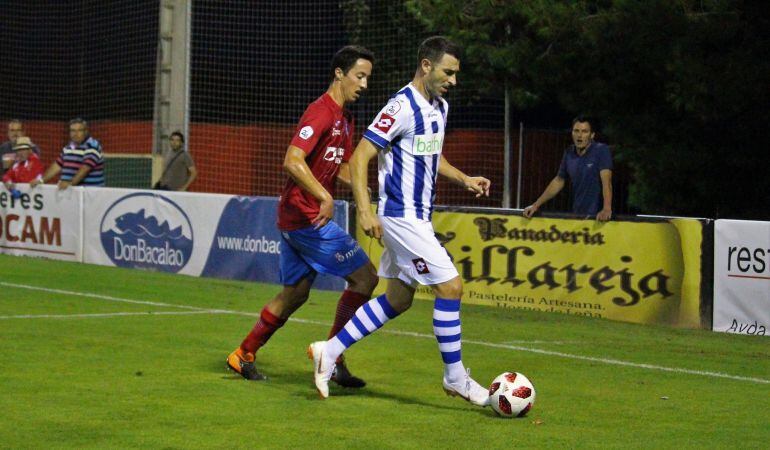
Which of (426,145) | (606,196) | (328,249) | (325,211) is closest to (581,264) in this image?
(606,196)

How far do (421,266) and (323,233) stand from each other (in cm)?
108

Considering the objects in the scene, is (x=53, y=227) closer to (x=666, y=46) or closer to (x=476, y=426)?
(x=666, y=46)

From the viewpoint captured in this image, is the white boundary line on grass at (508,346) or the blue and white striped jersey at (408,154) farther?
the white boundary line on grass at (508,346)

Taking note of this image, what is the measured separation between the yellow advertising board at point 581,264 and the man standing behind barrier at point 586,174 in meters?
0.24

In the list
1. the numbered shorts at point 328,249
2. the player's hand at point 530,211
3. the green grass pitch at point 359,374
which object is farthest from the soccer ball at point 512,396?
the player's hand at point 530,211

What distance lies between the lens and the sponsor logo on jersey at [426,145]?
7855 millimetres

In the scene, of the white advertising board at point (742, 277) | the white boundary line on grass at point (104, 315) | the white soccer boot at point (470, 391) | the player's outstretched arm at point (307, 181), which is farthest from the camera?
the white boundary line on grass at point (104, 315)

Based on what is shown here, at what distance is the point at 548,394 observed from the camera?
8578 mm

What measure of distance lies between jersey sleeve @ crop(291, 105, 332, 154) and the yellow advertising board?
213 inches

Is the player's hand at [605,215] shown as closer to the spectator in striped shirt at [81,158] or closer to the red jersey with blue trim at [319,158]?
the red jersey with blue trim at [319,158]

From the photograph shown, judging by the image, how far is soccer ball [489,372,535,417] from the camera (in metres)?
7.51

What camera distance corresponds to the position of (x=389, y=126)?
7.76 meters

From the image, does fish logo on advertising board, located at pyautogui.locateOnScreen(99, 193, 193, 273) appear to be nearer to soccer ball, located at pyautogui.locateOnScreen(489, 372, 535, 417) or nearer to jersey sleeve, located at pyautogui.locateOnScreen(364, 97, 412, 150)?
jersey sleeve, located at pyautogui.locateOnScreen(364, 97, 412, 150)

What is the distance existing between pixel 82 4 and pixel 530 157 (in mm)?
17454
